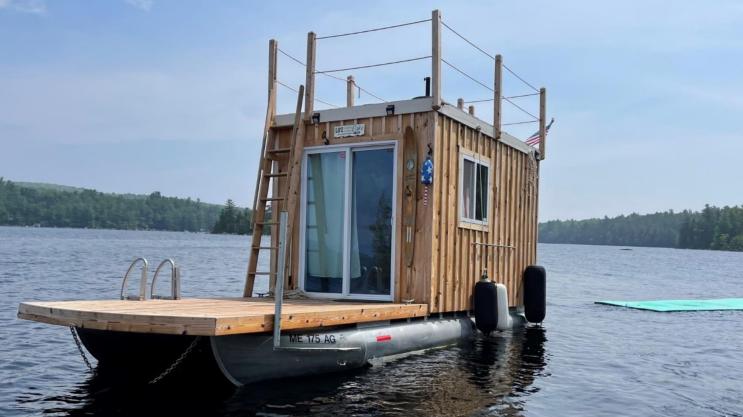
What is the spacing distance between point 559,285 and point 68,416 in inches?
1082

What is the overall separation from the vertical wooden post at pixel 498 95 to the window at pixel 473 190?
2.62 ft

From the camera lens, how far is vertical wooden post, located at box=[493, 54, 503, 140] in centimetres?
1316

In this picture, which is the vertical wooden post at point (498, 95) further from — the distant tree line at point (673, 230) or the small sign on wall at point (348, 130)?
the distant tree line at point (673, 230)

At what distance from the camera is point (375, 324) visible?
10062 millimetres

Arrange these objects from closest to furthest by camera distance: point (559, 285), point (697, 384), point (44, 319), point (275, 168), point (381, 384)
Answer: point (44, 319) → point (381, 384) → point (697, 384) → point (275, 168) → point (559, 285)

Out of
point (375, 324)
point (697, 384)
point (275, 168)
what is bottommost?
point (697, 384)

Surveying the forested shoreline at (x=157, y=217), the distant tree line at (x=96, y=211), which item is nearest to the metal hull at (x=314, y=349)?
the forested shoreline at (x=157, y=217)

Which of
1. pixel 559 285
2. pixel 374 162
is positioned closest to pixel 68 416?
pixel 374 162

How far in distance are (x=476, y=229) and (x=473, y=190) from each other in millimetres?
676

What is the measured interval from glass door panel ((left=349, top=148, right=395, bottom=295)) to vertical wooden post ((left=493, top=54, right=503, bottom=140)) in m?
2.92

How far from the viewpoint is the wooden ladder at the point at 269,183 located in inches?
444

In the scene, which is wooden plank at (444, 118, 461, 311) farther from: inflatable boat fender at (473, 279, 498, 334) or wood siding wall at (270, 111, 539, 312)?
inflatable boat fender at (473, 279, 498, 334)

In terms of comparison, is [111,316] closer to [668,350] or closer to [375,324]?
[375,324]

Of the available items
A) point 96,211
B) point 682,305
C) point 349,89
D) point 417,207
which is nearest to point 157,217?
point 96,211
